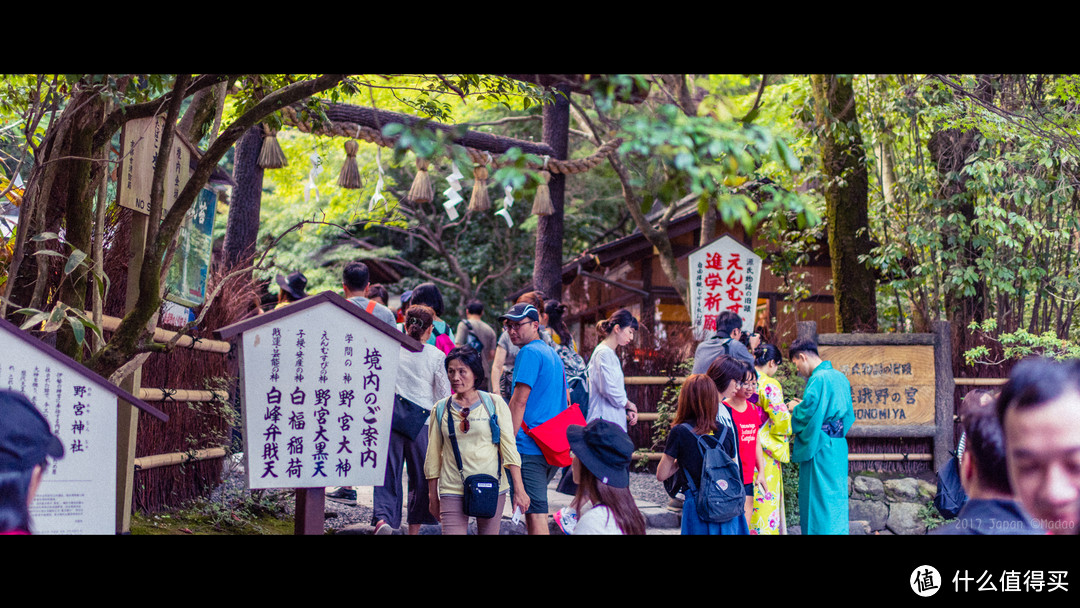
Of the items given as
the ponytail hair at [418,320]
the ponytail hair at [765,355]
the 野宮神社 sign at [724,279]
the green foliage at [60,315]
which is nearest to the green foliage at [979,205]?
the 野宮神社 sign at [724,279]

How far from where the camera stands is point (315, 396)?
4.90 meters

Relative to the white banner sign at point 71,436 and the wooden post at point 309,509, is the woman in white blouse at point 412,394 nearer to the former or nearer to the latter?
the wooden post at point 309,509

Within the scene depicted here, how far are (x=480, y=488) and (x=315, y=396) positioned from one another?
114 cm

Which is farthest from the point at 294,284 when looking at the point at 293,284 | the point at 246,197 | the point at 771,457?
the point at 771,457

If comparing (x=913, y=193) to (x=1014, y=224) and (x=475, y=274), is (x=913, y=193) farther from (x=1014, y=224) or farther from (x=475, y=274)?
(x=475, y=274)

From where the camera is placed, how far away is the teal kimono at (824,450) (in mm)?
6930

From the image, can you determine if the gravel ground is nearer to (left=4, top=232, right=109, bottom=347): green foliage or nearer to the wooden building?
(left=4, top=232, right=109, bottom=347): green foliage

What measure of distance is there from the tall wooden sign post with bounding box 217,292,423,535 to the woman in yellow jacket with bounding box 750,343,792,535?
3.13 metres

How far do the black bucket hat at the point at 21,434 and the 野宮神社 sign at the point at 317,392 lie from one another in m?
1.02

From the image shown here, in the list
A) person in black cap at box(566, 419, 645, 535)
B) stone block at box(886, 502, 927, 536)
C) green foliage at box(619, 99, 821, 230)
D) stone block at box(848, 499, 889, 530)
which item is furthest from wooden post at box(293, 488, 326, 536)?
stone block at box(886, 502, 927, 536)

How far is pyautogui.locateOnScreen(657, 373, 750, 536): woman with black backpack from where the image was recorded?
16.3ft

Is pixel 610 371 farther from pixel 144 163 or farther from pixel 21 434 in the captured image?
pixel 21 434

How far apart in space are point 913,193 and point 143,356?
8.64m

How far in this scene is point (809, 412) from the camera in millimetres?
6945
